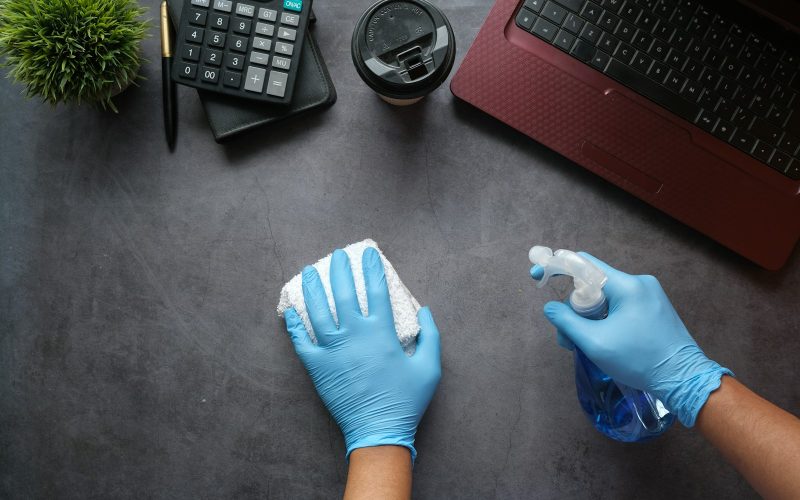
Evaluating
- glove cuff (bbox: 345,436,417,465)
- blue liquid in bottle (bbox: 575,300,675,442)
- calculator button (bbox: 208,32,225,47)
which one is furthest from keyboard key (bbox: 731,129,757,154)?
calculator button (bbox: 208,32,225,47)

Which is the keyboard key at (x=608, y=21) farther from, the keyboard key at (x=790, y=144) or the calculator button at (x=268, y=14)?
the calculator button at (x=268, y=14)

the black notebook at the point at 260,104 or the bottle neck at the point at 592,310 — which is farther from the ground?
the black notebook at the point at 260,104

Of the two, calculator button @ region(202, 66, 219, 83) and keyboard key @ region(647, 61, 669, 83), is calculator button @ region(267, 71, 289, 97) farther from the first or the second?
keyboard key @ region(647, 61, 669, 83)

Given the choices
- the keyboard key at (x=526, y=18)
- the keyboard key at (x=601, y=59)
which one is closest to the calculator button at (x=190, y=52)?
the keyboard key at (x=526, y=18)

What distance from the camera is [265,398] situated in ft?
2.82

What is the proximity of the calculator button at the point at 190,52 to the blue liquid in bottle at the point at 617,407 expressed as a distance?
2.16 ft

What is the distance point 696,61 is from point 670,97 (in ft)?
0.19

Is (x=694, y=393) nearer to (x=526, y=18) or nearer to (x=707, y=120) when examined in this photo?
(x=707, y=120)

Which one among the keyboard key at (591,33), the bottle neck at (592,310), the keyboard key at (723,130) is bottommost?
the bottle neck at (592,310)

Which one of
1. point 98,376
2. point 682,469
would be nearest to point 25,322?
point 98,376

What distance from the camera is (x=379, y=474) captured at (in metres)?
0.78

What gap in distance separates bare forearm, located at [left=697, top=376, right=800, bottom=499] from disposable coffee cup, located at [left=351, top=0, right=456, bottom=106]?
0.54 meters

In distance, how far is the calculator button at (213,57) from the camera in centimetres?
81

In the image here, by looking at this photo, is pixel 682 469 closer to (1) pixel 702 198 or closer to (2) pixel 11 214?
(1) pixel 702 198
